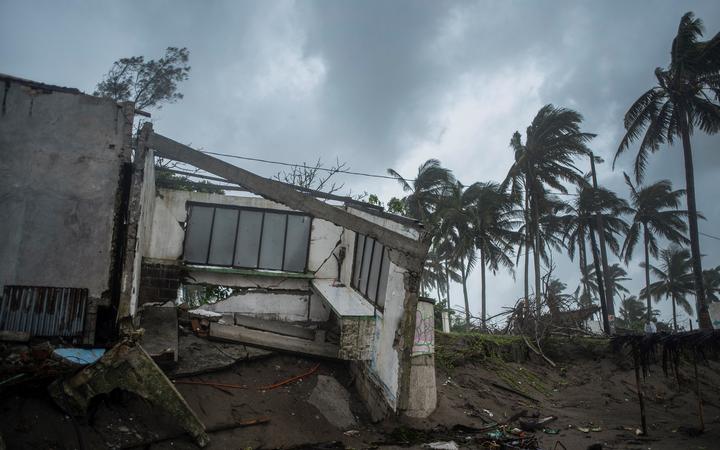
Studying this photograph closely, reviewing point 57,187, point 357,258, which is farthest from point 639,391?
point 57,187

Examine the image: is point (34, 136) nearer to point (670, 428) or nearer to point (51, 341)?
point (51, 341)

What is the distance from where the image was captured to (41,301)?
6844mm

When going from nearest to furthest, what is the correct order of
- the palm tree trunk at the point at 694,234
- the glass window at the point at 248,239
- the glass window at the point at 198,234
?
1. the glass window at the point at 198,234
2. the glass window at the point at 248,239
3. the palm tree trunk at the point at 694,234

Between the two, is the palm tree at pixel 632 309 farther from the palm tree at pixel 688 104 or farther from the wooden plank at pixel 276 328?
the wooden plank at pixel 276 328

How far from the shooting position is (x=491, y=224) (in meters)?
26.4

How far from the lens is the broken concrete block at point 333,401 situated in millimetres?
7633

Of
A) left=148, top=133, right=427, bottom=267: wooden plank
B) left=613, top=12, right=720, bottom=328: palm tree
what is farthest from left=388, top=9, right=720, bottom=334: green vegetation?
left=148, top=133, right=427, bottom=267: wooden plank

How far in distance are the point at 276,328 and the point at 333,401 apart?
7.53 ft

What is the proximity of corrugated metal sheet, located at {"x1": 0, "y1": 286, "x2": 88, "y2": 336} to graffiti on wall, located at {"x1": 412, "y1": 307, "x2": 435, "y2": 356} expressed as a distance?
205 inches

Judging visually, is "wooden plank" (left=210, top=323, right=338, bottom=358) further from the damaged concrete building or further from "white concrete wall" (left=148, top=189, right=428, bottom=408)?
"white concrete wall" (left=148, top=189, right=428, bottom=408)

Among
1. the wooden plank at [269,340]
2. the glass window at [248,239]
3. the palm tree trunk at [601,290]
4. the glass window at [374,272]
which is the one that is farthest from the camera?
the palm tree trunk at [601,290]

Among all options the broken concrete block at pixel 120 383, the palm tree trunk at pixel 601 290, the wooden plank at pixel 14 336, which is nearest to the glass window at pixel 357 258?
the broken concrete block at pixel 120 383

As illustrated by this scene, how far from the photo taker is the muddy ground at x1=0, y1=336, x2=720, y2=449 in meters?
5.57

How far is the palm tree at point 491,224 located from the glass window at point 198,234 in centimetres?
1713
